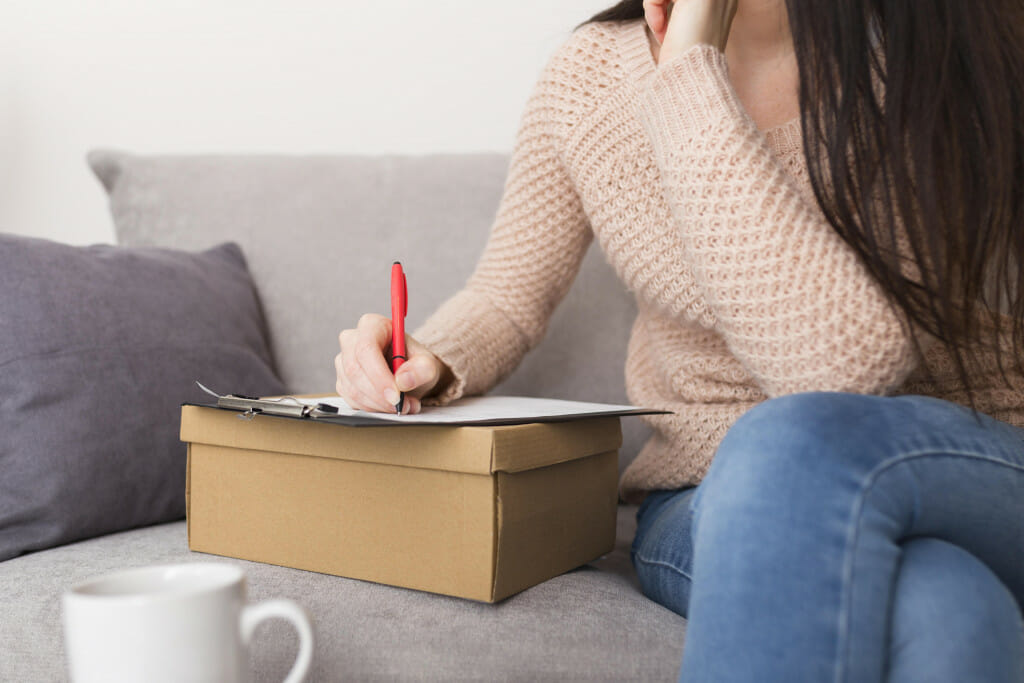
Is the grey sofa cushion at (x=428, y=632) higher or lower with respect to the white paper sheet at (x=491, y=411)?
lower

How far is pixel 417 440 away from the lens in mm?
696


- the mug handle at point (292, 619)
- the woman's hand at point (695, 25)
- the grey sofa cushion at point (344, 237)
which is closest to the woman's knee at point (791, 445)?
the mug handle at point (292, 619)

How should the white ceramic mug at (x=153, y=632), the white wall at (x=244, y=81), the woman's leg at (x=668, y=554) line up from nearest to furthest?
1. the white ceramic mug at (x=153, y=632)
2. the woman's leg at (x=668, y=554)
3. the white wall at (x=244, y=81)

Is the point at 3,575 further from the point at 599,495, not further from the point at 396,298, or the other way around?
the point at 599,495

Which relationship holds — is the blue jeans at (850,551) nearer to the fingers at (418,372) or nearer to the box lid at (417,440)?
the box lid at (417,440)

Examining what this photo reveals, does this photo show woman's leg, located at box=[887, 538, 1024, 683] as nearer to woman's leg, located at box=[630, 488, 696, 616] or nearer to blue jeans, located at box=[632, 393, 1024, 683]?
blue jeans, located at box=[632, 393, 1024, 683]

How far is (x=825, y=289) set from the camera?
68 centimetres

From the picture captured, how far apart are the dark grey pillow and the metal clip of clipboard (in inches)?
10.0

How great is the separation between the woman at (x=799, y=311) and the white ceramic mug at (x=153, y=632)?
10.7 inches

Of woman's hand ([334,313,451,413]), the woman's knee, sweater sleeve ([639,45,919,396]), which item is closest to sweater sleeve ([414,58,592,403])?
woman's hand ([334,313,451,413])

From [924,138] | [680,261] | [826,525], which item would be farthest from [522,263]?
[826,525]

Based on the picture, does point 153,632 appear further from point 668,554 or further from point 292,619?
point 668,554

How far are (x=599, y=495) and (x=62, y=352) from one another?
617 mm

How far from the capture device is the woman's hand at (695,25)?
787 millimetres
